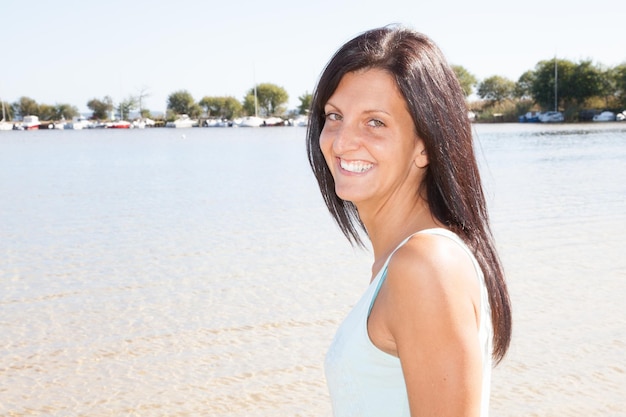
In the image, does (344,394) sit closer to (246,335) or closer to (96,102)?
(246,335)

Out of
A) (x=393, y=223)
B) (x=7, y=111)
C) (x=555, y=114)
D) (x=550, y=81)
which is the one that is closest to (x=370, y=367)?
(x=393, y=223)

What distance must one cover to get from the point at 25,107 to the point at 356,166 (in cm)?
12653

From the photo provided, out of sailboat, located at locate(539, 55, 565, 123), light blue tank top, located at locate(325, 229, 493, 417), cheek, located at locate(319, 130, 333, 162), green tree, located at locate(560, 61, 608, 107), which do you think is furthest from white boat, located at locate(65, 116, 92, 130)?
light blue tank top, located at locate(325, 229, 493, 417)

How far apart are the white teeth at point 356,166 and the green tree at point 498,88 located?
9140cm

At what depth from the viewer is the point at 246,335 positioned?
619 cm

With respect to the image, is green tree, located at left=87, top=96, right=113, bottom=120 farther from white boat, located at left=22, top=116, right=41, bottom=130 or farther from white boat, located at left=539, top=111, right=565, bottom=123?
white boat, located at left=539, top=111, right=565, bottom=123

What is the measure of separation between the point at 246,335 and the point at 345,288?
5.62 feet

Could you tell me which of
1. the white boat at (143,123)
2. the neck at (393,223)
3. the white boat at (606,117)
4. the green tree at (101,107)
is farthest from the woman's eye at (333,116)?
the green tree at (101,107)

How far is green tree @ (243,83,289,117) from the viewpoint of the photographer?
115 m

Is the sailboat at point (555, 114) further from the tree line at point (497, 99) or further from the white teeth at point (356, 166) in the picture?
the white teeth at point (356, 166)

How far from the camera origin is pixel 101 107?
125 meters

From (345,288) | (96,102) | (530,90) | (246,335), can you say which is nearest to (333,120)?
(246,335)

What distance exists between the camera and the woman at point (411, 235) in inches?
49.4

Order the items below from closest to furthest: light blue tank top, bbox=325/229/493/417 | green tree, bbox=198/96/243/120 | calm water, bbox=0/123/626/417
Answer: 1. light blue tank top, bbox=325/229/493/417
2. calm water, bbox=0/123/626/417
3. green tree, bbox=198/96/243/120
